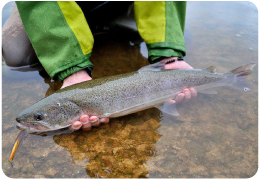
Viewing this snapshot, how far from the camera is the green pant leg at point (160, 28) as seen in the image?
10.1 feet

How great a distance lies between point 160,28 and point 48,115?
6.50 feet

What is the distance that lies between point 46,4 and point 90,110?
4.94ft

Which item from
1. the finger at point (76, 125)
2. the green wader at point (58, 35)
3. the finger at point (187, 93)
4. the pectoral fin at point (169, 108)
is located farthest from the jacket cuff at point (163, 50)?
the finger at point (76, 125)

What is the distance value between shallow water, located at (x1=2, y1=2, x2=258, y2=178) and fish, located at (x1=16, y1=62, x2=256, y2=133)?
4.9 inches

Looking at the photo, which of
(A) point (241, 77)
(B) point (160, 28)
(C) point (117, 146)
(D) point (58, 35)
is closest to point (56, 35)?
(D) point (58, 35)

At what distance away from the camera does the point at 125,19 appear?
4895mm

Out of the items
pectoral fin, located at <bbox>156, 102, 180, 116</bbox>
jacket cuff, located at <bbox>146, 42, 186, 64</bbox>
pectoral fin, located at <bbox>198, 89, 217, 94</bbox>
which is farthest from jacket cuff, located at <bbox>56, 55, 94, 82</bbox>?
pectoral fin, located at <bbox>198, 89, 217, 94</bbox>

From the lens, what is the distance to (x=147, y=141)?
2.30 meters

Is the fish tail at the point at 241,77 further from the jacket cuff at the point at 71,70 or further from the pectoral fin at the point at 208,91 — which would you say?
the jacket cuff at the point at 71,70

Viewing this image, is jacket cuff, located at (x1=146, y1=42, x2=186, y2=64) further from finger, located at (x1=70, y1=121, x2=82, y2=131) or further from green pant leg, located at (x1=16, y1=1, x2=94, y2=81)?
finger, located at (x1=70, y1=121, x2=82, y2=131)

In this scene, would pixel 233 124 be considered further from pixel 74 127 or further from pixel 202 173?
pixel 74 127

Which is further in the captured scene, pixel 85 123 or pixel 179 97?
pixel 179 97

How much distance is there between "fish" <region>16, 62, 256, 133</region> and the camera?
2.29 metres

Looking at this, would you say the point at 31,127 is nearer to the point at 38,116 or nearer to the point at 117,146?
the point at 38,116
